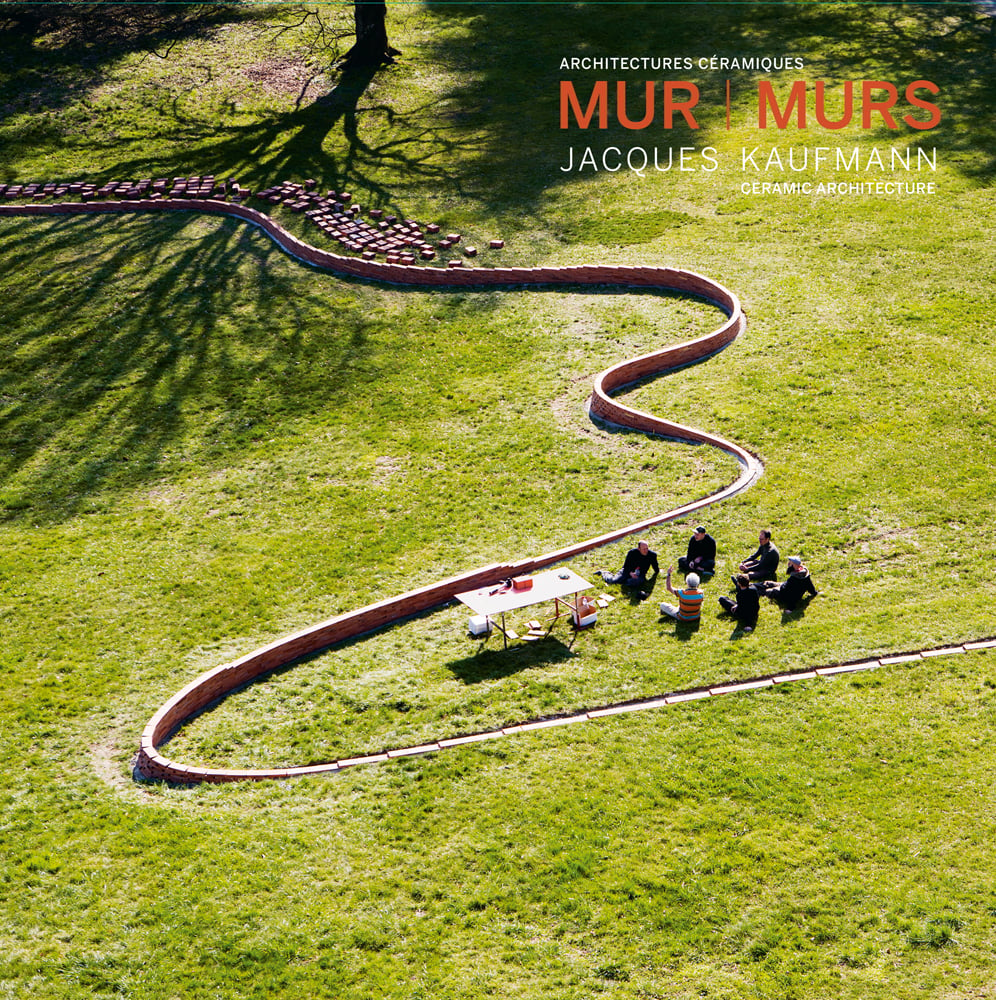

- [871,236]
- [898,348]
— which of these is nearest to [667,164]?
[871,236]

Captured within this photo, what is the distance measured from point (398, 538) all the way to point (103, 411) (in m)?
8.59

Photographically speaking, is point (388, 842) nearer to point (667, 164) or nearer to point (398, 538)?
point (398, 538)

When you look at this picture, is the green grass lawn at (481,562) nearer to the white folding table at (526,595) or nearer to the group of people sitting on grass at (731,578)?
the group of people sitting on grass at (731,578)

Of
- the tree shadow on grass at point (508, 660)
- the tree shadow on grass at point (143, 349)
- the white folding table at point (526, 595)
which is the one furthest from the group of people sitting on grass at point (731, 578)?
the tree shadow on grass at point (143, 349)

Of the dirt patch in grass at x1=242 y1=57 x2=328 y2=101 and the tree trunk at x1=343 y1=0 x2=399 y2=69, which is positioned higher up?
the tree trunk at x1=343 y1=0 x2=399 y2=69

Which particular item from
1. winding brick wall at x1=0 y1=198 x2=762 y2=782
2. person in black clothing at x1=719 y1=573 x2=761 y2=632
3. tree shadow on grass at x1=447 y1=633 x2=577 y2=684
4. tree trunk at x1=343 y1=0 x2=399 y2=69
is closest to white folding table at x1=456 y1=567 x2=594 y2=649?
tree shadow on grass at x1=447 y1=633 x2=577 y2=684

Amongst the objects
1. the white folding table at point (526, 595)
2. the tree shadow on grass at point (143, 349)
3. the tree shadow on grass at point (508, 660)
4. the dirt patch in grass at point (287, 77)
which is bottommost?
the tree shadow on grass at point (508, 660)

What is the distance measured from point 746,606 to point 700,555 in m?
1.51

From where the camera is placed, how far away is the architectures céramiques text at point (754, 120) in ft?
104

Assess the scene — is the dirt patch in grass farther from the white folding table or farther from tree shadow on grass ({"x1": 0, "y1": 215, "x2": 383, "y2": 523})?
the white folding table

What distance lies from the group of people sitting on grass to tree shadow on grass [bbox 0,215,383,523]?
9239 mm

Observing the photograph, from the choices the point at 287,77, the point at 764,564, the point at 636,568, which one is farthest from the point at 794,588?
the point at 287,77

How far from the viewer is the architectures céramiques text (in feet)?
104

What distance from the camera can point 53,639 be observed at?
1825 centimetres
